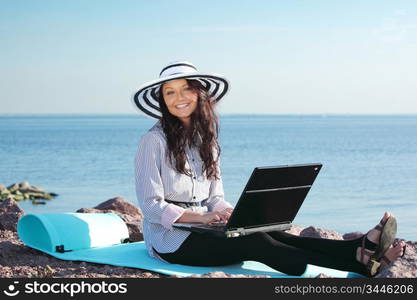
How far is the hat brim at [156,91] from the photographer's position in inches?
222

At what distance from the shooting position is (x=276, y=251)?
5.32 metres

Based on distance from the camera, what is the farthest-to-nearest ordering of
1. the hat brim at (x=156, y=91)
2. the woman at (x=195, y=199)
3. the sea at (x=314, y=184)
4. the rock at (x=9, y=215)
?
1. the sea at (x=314, y=184)
2. the rock at (x=9, y=215)
3. the hat brim at (x=156, y=91)
4. the woman at (x=195, y=199)

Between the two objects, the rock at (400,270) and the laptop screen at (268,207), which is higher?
the laptop screen at (268,207)

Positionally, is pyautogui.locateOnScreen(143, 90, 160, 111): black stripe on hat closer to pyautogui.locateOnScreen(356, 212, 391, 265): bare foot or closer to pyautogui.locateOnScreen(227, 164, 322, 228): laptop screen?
pyautogui.locateOnScreen(227, 164, 322, 228): laptop screen

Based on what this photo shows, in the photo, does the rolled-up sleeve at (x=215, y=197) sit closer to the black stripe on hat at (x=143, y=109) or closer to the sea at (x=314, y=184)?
the black stripe on hat at (x=143, y=109)

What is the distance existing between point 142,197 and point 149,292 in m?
1.04

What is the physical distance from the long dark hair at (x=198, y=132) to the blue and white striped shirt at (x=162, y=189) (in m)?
0.05

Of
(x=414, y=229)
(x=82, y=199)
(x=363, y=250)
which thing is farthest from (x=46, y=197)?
(x=363, y=250)

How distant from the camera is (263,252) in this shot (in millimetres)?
5355

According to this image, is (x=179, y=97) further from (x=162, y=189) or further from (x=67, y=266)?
(x=67, y=266)

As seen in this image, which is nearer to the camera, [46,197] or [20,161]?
[46,197]

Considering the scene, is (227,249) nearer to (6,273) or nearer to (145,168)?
(145,168)

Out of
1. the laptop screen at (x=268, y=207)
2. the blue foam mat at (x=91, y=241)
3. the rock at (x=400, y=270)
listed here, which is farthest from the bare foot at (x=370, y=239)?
the laptop screen at (x=268, y=207)
